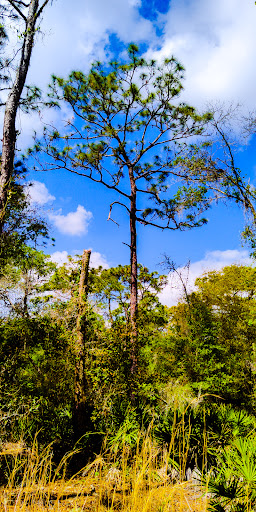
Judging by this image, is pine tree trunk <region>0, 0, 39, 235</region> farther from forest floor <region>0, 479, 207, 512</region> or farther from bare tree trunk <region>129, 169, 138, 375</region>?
bare tree trunk <region>129, 169, 138, 375</region>

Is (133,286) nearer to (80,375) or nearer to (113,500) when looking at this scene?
(80,375)

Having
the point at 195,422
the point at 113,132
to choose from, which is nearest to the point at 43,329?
the point at 195,422

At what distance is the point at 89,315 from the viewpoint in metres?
9.94

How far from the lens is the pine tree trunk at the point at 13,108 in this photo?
6703mm

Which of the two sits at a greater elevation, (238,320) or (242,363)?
(238,320)

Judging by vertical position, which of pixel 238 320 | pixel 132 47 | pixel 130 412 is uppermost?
pixel 132 47

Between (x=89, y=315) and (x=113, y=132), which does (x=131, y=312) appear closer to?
(x=89, y=315)

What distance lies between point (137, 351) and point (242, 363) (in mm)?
10489

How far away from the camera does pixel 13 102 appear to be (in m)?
7.41

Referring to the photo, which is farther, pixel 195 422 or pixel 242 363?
pixel 242 363

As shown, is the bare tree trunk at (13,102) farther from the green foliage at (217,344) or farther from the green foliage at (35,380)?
the green foliage at (217,344)

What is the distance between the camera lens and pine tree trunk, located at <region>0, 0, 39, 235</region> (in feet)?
22.0

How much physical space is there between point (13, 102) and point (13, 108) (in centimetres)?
20

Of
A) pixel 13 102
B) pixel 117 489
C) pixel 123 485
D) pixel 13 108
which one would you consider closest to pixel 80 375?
pixel 117 489
